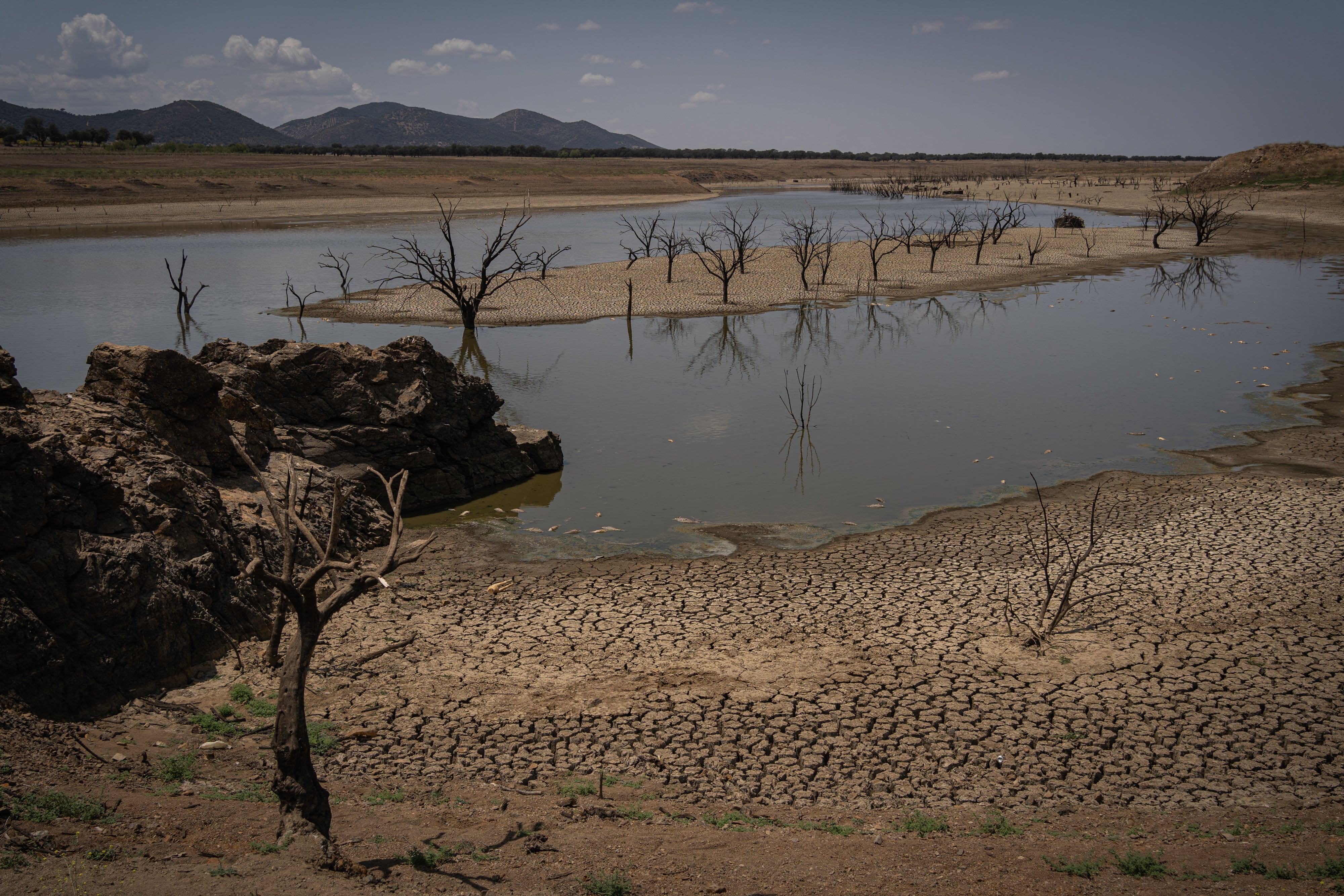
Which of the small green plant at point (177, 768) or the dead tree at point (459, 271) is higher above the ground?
the dead tree at point (459, 271)

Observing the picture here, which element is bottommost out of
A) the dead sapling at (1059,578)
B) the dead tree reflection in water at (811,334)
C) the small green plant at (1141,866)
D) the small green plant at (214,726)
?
the small green plant at (214,726)

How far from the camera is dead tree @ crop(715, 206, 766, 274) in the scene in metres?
27.7

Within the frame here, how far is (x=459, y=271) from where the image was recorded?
2873 centimetres

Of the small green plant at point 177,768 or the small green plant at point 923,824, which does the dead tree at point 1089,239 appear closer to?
the small green plant at point 923,824

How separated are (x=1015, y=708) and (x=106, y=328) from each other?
2313 centimetres

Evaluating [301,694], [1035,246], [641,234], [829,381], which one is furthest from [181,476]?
[1035,246]

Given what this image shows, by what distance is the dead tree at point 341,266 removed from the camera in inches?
985

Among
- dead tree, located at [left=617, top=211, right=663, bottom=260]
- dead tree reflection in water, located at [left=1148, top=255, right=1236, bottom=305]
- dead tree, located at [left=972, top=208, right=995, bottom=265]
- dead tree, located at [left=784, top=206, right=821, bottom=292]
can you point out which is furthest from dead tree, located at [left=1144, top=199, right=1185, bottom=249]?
dead tree, located at [left=617, top=211, right=663, bottom=260]

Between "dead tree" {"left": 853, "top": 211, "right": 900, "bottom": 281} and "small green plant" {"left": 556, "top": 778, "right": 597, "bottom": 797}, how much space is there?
23.8 m

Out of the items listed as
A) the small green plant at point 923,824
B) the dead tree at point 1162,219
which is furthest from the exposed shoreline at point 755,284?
the small green plant at point 923,824

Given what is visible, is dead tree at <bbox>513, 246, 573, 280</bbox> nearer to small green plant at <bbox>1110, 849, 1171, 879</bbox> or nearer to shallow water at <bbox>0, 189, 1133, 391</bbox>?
shallow water at <bbox>0, 189, 1133, 391</bbox>

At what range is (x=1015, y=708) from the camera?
598 centimetres

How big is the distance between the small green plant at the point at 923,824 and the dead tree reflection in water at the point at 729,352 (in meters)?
13.0

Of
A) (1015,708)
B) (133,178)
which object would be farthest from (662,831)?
(133,178)
